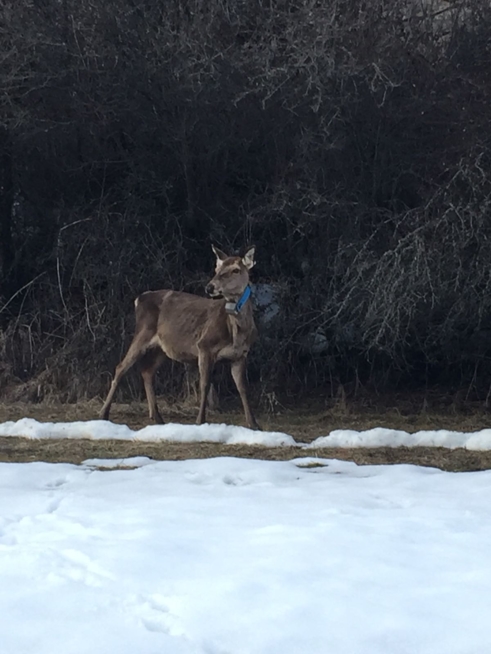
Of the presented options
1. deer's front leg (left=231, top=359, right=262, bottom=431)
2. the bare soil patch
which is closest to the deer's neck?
deer's front leg (left=231, top=359, right=262, bottom=431)

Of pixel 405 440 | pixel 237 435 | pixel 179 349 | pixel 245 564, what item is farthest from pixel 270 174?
pixel 245 564

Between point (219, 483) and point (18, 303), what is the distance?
338 inches

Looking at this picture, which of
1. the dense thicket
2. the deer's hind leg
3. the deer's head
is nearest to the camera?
the deer's head

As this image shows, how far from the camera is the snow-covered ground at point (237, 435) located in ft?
32.4

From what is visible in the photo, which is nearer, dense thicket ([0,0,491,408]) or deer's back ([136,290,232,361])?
deer's back ([136,290,232,361])

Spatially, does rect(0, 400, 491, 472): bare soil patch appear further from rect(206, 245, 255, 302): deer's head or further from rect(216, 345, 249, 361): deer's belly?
rect(206, 245, 255, 302): deer's head

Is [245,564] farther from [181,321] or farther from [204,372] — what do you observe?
[181,321]

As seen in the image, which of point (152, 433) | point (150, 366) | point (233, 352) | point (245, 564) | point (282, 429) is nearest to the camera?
point (245, 564)

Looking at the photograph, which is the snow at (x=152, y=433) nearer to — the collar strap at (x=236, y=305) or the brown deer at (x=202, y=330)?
the brown deer at (x=202, y=330)

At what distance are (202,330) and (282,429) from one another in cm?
149

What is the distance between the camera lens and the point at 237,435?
1026cm

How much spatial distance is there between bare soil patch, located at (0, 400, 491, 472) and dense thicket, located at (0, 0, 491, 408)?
→ 79 cm

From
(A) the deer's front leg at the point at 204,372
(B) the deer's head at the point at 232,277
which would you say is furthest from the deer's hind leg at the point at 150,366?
(B) the deer's head at the point at 232,277

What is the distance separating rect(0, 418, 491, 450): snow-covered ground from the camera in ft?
32.4
